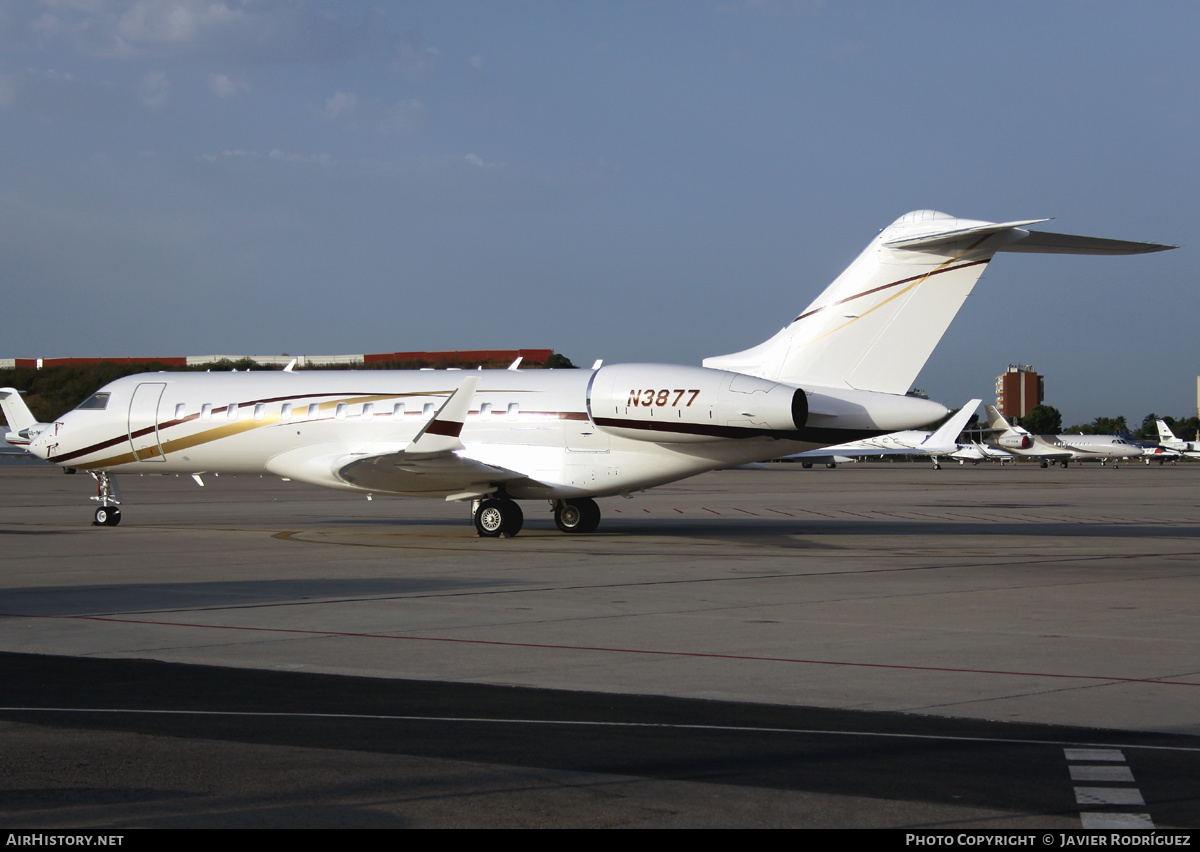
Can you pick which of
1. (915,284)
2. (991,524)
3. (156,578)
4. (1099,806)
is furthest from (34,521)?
(1099,806)

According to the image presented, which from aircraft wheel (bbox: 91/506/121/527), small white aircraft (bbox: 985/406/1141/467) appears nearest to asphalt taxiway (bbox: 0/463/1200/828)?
aircraft wheel (bbox: 91/506/121/527)

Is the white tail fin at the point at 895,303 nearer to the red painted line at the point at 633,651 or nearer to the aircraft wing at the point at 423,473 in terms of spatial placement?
the aircraft wing at the point at 423,473

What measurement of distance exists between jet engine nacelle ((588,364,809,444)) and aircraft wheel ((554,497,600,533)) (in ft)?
9.55

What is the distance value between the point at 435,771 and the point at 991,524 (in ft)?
80.2

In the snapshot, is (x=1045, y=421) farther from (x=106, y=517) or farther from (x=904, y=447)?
(x=106, y=517)

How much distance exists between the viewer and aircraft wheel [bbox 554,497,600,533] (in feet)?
80.8

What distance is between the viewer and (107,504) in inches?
1041

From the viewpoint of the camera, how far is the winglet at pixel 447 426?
20688mm

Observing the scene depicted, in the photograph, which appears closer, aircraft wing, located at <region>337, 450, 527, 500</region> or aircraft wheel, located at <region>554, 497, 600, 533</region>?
aircraft wing, located at <region>337, 450, 527, 500</region>

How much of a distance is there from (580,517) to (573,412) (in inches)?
114

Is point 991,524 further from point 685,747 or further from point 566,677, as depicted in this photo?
point 685,747

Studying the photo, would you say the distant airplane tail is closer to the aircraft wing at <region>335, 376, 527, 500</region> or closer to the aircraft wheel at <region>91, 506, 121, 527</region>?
the aircraft wheel at <region>91, 506, 121, 527</region>

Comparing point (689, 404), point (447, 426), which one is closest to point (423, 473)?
point (447, 426)

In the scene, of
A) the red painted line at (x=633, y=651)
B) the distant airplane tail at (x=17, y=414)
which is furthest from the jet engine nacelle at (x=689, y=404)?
the distant airplane tail at (x=17, y=414)
